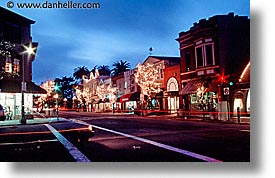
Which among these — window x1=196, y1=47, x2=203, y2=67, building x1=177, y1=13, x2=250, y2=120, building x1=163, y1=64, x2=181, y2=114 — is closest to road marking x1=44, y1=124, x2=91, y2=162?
building x1=177, y1=13, x2=250, y2=120

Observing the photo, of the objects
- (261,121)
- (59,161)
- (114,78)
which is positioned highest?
(114,78)

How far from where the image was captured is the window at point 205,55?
38.7ft

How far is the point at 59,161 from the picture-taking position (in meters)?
5.23

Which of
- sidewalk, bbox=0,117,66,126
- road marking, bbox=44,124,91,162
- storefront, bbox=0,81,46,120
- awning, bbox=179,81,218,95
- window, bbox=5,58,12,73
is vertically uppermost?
window, bbox=5,58,12,73

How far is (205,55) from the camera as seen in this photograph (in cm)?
1252

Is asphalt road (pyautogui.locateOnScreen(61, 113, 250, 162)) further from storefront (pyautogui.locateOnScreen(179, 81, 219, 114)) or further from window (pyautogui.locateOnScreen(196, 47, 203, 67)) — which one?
window (pyautogui.locateOnScreen(196, 47, 203, 67))

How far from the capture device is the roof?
6.09 metres

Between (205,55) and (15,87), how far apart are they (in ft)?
24.5

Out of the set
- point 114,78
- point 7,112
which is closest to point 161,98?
point 114,78

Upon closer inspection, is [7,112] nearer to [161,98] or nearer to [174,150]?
[174,150]

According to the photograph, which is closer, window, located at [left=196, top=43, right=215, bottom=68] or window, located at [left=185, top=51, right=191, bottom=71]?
window, located at [left=196, top=43, right=215, bottom=68]

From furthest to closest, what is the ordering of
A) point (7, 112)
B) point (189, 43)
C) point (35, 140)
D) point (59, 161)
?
1. point (189, 43)
2. point (7, 112)
3. point (35, 140)
4. point (59, 161)

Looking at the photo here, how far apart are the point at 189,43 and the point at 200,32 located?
46.5 inches

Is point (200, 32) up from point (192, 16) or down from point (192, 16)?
up
